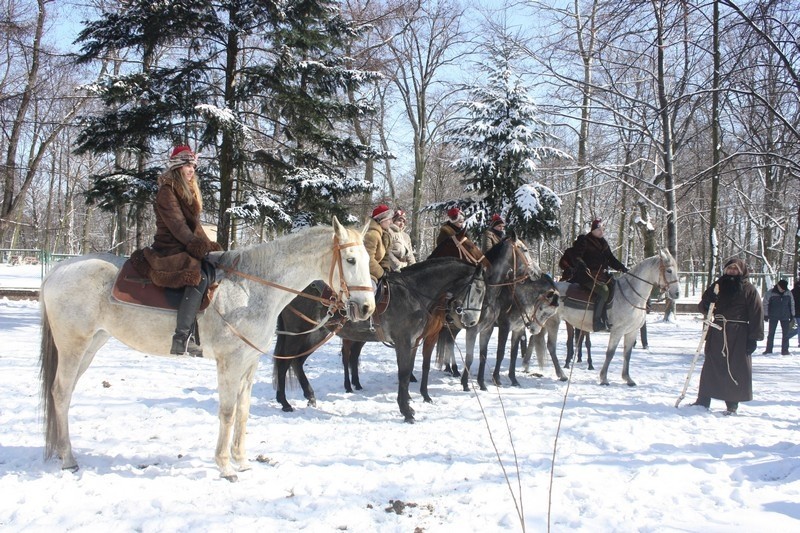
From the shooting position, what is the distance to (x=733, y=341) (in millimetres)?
7449

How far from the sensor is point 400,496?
438 cm

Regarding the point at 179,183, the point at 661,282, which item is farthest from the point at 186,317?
the point at 661,282

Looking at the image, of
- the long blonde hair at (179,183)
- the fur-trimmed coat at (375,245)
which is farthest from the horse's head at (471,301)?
the long blonde hair at (179,183)

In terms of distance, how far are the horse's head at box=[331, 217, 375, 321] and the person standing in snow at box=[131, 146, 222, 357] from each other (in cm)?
116

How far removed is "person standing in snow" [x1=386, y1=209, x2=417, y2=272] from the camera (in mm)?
8477

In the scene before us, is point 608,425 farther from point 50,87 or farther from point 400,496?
point 50,87

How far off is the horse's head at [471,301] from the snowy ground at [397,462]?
4.06 ft

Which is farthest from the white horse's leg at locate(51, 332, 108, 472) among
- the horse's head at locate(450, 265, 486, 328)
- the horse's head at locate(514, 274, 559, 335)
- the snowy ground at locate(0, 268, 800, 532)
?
the horse's head at locate(514, 274, 559, 335)

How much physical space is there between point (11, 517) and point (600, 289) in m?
8.98

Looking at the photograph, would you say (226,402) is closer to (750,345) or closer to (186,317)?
(186,317)

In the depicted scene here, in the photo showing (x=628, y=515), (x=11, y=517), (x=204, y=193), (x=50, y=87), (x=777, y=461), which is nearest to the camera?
(x=11, y=517)

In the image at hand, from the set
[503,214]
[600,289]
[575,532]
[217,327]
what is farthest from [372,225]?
[503,214]

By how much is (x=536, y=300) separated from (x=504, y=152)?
890 centimetres

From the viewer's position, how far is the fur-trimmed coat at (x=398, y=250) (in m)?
8.49
